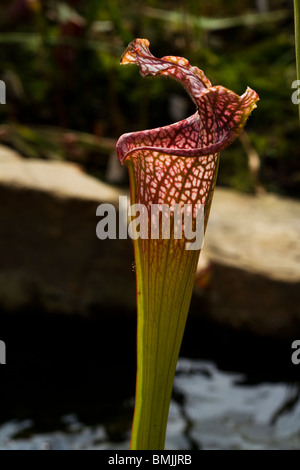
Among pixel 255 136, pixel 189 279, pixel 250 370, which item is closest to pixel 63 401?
pixel 250 370

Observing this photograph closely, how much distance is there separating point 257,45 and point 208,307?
74.5 inches

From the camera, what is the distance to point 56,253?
1773mm

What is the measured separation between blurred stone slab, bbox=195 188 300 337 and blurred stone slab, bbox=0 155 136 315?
0.91 ft

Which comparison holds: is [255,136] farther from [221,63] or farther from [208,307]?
[208,307]

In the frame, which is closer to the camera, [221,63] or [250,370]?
[250,370]

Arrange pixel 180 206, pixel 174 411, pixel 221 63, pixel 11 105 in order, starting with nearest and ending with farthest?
pixel 180 206, pixel 174 411, pixel 221 63, pixel 11 105

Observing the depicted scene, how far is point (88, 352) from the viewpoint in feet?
5.55

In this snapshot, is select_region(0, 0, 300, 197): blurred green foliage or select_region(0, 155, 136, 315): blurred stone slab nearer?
select_region(0, 155, 136, 315): blurred stone slab

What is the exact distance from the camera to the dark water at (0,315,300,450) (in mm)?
1303

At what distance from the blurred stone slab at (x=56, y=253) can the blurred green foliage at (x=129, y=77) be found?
56cm
